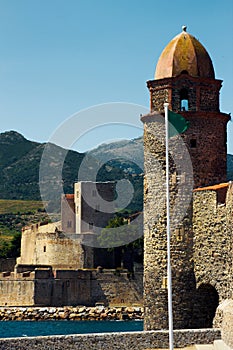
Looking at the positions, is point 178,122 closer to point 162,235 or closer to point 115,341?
point 162,235

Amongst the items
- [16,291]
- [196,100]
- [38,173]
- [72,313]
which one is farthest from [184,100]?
[38,173]

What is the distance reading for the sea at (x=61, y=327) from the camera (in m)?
37.2

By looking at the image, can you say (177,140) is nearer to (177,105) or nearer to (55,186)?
(177,105)

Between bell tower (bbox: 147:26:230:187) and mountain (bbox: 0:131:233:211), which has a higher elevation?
mountain (bbox: 0:131:233:211)

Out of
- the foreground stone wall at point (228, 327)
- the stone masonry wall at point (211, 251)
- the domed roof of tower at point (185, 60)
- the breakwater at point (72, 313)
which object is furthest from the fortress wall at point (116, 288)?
the foreground stone wall at point (228, 327)

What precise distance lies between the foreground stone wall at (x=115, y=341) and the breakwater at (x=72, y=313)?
26.7m

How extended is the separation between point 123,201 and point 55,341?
46.9 metres

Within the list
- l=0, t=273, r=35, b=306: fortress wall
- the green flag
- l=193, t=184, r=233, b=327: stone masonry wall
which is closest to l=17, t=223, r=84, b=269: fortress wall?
l=0, t=273, r=35, b=306: fortress wall

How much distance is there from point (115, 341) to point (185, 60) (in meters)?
11.0

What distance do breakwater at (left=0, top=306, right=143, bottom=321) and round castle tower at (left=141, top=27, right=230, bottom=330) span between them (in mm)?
22046

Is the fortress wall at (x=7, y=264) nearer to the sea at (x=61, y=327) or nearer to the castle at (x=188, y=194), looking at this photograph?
the sea at (x=61, y=327)

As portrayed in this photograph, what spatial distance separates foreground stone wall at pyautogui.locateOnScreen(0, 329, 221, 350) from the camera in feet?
64.5

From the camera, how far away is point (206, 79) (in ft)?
87.6

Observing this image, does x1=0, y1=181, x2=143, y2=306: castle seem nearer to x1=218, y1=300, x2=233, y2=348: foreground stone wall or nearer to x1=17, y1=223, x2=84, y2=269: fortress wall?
x1=17, y1=223, x2=84, y2=269: fortress wall
